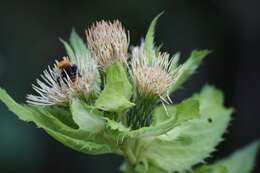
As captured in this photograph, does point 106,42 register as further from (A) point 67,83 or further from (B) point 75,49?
(B) point 75,49

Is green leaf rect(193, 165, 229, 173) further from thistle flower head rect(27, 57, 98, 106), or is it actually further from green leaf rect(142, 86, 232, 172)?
thistle flower head rect(27, 57, 98, 106)

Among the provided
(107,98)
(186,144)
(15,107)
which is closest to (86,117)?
(107,98)

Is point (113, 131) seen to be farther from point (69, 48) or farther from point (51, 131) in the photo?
point (69, 48)

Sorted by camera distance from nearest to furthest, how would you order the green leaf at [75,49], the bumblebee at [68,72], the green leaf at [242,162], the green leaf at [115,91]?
1. the green leaf at [115,91]
2. the bumblebee at [68,72]
3. the green leaf at [75,49]
4. the green leaf at [242,162]

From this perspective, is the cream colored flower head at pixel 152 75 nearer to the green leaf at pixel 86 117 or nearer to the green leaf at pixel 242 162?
the green leaf at pixel 86 117

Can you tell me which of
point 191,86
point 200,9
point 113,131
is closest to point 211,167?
point 113,131

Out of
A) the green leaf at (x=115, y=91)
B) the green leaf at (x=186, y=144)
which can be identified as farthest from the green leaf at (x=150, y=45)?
the green leaf at (x=186, y=144)
